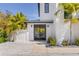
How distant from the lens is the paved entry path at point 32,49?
8922 mm

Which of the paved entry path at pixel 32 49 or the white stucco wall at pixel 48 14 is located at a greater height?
the white stucco wall at pixel 48 14

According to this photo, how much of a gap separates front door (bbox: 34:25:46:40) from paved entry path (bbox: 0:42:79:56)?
11.6 inches

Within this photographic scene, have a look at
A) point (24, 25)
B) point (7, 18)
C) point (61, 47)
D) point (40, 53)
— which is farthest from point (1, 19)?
point (61, 47)

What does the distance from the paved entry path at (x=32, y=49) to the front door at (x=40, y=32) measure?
0.97 ft

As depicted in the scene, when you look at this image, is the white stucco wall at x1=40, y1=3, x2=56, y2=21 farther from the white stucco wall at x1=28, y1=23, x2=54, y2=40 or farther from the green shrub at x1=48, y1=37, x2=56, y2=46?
the green shrub at x1=48, y1=37, x2=56, y2=46

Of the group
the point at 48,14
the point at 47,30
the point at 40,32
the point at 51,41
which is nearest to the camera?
the point at 51,41

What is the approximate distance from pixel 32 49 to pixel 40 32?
32.5 inches

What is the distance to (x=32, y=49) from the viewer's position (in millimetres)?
9320

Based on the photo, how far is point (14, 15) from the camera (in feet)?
29.3

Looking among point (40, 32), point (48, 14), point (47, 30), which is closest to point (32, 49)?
point (40, 32)

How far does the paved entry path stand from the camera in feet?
29.3

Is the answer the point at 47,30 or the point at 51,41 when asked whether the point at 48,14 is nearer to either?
the point at 47,30

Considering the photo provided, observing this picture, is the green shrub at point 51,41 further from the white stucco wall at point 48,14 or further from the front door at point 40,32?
the white stucco wall at point 48,14

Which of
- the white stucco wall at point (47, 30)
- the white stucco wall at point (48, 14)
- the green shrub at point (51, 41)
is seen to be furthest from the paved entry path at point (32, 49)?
the white stucco wall at point (48, 14)
